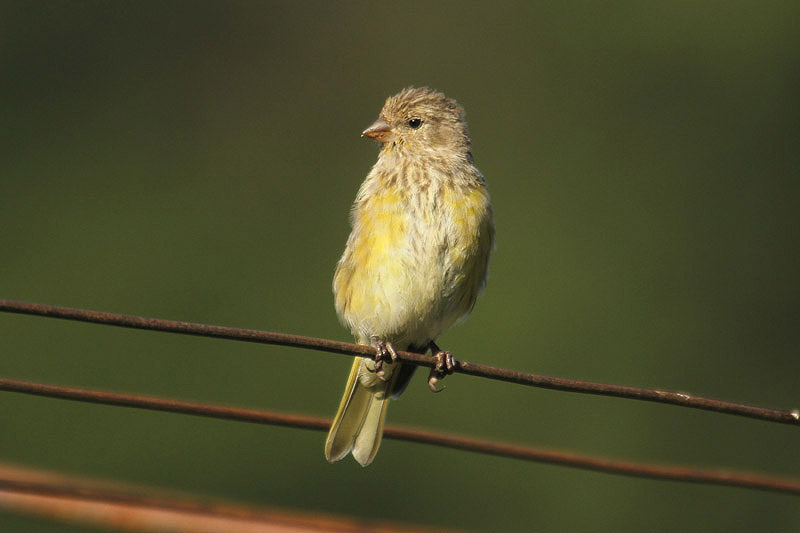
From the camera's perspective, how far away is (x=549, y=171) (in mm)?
11211

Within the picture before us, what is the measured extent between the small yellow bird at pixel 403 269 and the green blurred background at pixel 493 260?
358cm

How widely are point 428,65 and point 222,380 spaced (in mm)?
6044

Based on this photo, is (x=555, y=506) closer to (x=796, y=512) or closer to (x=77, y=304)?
(x=796, y=512)

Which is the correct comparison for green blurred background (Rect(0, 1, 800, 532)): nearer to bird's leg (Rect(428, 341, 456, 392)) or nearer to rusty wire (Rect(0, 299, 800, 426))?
bird's leg (Rect(428, 341, 456, 392))

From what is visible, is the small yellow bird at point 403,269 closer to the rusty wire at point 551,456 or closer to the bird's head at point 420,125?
the bird's head at point 420,125

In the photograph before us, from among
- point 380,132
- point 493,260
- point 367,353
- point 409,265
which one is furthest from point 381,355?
point 493,260

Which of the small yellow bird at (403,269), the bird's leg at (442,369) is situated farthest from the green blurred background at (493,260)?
the bird's leg at (442,369)

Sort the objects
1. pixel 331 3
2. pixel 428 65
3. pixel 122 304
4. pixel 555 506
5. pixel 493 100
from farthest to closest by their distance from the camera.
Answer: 1. pixel 331 3
2. pixel 428 65
3. pixel 493 100
4. pixel 122 304
5. pixel 555 506

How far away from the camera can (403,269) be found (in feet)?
16.3

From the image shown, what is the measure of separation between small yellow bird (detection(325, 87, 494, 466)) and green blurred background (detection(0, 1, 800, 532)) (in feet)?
11.7

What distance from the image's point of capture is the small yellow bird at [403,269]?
4980mm

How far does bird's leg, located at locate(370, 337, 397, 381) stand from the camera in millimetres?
3766

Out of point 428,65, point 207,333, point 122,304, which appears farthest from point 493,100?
point 207,333

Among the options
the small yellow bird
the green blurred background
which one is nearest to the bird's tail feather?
the small yellow bird
